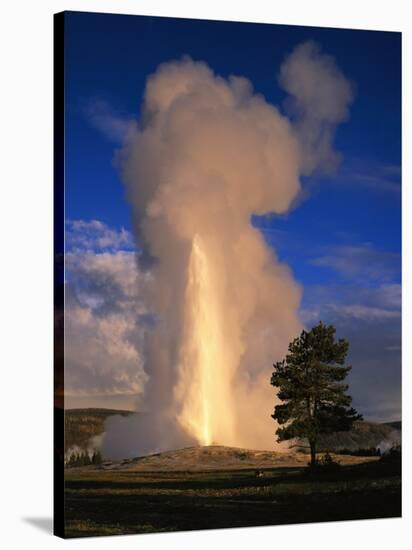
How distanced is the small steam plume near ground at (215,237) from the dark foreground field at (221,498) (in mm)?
329

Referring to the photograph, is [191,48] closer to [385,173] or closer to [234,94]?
[234,94]

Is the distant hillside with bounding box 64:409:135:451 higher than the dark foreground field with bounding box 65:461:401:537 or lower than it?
higher

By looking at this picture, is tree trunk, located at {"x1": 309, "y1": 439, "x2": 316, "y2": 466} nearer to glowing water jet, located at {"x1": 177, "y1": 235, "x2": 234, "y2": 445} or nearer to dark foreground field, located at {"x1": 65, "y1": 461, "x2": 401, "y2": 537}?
dark foreground field, located at {"x1": 65, "y1": 461, "x2": 401, "y2": 537}

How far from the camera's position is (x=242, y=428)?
58.1 feet

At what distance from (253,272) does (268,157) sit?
3.65ft

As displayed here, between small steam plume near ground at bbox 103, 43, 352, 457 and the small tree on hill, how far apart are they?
16 centimetres

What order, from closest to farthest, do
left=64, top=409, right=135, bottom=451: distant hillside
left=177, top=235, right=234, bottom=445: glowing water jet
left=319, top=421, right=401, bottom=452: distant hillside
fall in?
left=64, top=409, right=135, bottom=451: distant hillside
left=177, top=235, right=234, bottom=445: glowing water jet
left=319, top=421, right=401, bottom=452: distant hillside

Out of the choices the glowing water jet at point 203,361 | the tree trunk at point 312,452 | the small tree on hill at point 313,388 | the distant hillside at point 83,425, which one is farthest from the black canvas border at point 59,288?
the tree trunk at point 312,452

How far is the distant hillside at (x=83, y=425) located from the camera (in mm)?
16844

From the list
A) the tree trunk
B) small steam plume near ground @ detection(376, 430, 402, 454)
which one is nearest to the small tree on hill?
the tree trunk

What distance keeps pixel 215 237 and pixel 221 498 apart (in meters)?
2.45

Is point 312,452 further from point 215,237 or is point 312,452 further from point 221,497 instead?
point 215,237

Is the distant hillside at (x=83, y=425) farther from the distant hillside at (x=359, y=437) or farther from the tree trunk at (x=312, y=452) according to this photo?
the distant hillside at (x=359, y=437)

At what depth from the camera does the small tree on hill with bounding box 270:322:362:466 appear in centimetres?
1800
